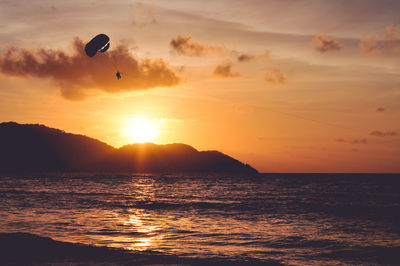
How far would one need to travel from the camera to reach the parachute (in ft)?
100

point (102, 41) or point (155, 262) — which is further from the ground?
point (102, 41)

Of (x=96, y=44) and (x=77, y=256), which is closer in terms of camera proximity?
(x=77, y=256)

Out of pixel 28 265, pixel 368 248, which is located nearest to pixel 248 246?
pixel 368 248

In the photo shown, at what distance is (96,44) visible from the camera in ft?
101

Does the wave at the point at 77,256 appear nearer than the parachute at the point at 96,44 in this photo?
Yes

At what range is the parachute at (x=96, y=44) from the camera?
30.6 meters

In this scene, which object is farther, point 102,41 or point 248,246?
point 102,41

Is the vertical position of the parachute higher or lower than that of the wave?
higher

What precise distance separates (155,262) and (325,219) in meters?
25.8

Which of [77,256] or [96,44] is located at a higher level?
[96,44]

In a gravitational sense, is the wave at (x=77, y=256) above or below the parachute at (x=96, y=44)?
below

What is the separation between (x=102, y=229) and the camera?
83.9 ft

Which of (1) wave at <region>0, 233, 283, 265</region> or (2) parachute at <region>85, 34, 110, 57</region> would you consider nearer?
(1) wave at <region>0, 233, 283, 265</region>

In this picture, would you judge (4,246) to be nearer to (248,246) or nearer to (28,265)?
(28,265)
